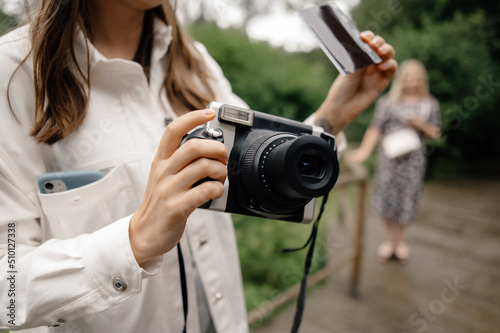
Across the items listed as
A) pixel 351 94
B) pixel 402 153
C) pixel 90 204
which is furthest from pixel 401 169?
pixel 90 204

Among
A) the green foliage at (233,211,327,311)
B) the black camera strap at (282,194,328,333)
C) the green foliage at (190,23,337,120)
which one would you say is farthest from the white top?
the green foliage at (190,23,337,120)

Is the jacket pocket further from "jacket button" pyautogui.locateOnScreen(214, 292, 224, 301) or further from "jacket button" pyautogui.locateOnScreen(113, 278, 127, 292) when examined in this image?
"jacket button" pyautogui.locateOnScreen(214, 292, 224, 301)

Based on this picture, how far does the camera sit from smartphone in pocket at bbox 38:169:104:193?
2.01 feet

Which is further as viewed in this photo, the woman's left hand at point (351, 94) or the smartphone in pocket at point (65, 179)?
the woman's left hand at point (351, 94)

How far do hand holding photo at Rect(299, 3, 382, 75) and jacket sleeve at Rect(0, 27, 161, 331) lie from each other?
559 millimetres

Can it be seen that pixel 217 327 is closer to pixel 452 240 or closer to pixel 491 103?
pixel 452 240

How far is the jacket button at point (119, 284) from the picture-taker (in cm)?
56

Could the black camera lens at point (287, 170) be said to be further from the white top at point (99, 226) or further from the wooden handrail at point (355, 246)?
the wooden handrail at point (355, 246)

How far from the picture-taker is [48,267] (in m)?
0.55

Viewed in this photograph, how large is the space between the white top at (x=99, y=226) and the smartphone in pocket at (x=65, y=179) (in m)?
0.01

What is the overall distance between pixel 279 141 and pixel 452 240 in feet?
11.8

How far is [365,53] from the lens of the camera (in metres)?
0.81

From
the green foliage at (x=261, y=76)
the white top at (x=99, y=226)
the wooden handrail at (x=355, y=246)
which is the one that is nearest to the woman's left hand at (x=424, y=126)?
the wooden handrail at (x=355, y=246)

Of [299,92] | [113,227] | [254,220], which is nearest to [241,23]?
[299,92]
